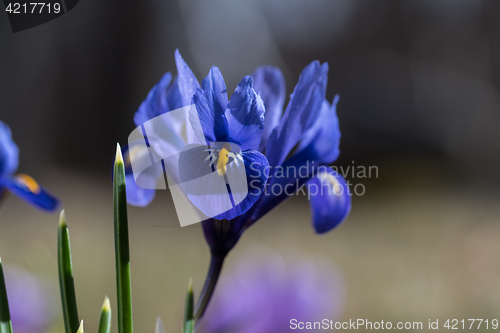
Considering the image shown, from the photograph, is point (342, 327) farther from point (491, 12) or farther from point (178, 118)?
point (491, 12)

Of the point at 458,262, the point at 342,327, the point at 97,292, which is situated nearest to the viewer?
the point at 342,327

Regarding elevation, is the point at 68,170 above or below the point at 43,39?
below

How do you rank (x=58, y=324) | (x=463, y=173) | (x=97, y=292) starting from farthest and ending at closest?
(x=463, y=173)
(x=97, y=292)
(x=58, y=324)

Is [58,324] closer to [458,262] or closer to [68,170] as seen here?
[458,262]

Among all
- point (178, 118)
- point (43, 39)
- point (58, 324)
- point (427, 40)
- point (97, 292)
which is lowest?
point (97, 292)

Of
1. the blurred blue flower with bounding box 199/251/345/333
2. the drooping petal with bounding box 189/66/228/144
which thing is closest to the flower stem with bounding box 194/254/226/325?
the drooping petal with bounding box 189/66/228/144

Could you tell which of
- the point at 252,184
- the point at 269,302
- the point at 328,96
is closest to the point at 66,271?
the point at 252,184

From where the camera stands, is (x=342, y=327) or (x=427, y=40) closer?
(x=342, y=327)

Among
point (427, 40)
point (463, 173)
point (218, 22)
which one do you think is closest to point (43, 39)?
point (218, 22)

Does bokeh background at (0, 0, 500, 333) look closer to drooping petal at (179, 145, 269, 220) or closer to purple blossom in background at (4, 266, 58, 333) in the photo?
purple blossom in background at (4, 266, 58, 333)
